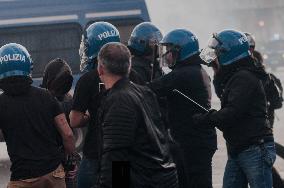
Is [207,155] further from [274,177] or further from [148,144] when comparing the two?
[148,144]

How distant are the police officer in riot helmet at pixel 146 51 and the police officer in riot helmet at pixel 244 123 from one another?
0.69 meters

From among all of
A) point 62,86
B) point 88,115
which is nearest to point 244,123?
point 88,115

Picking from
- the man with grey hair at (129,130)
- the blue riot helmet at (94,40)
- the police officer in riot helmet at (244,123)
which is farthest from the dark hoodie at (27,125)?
the police officer in riot helmet at (244,123)

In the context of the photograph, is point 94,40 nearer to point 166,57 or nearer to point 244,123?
point 166,57

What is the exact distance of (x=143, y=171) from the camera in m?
4.39

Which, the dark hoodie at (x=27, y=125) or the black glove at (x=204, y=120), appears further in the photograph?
the black glove at (x=204, y=120)

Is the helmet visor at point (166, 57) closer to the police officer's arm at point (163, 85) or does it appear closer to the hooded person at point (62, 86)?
the police officer's arm at point (163, 85)

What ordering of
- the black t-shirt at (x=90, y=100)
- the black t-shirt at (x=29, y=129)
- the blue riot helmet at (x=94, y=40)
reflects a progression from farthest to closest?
1. the blue riot helmet at (x=94, y=40)
2. the black t-shirt at (x=90, y=100)
3. the black t-shirt at (x=29, y=129)

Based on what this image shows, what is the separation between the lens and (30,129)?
500 cm

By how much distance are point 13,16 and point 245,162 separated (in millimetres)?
7802

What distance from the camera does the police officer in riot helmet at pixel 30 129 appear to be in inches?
197

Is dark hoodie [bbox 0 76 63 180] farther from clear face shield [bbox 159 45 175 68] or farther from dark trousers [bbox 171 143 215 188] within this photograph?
clear face shield [bbox 159 45 175 68]

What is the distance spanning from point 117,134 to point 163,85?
69.3 inches

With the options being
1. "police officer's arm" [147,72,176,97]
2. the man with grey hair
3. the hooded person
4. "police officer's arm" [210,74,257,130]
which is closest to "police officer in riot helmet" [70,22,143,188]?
the hooded person
